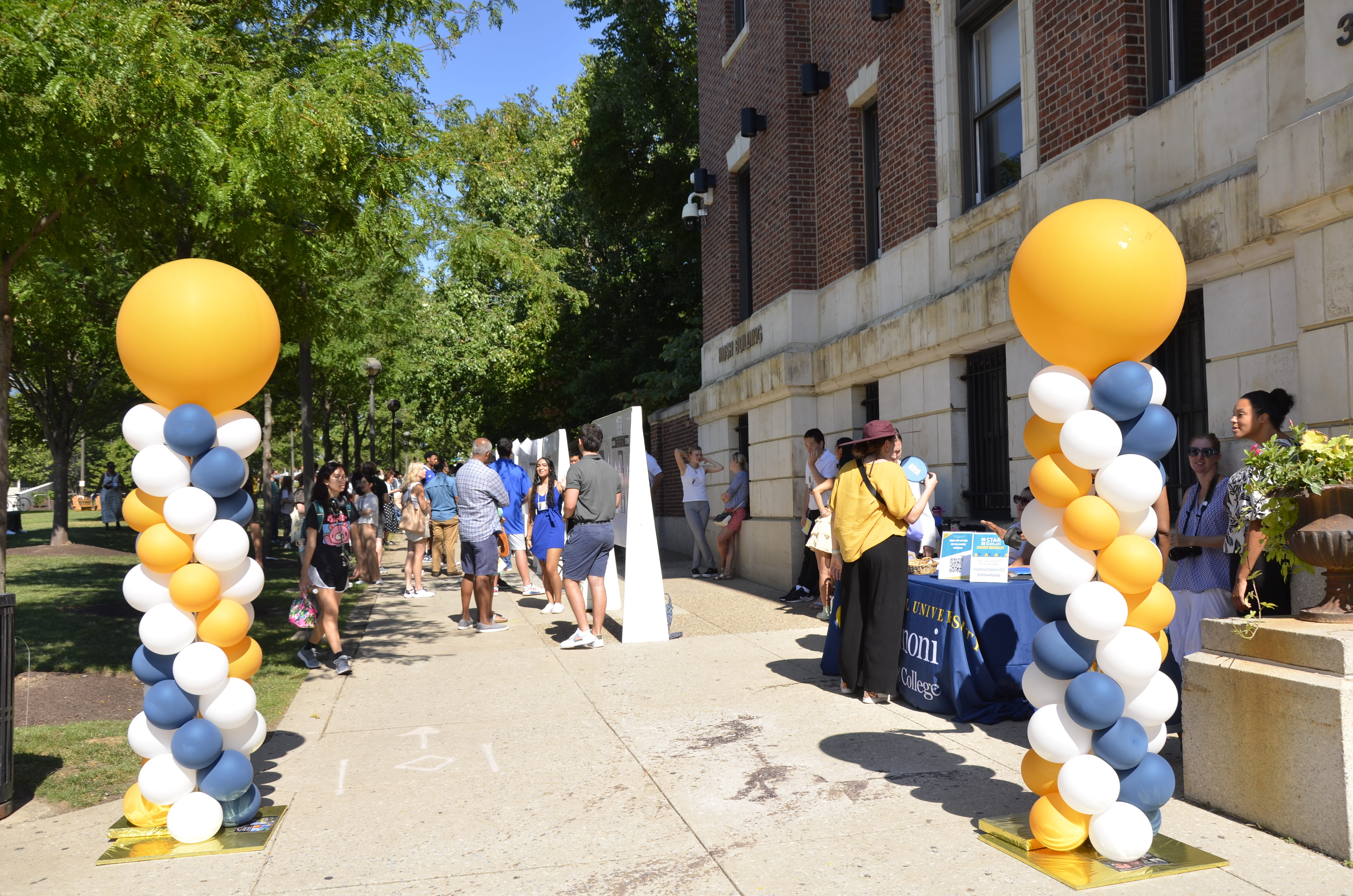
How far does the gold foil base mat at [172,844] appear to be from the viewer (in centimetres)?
440

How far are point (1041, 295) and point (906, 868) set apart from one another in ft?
7.94

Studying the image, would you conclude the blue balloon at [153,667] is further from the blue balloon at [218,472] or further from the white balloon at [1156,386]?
the white balloon at [1156,386]

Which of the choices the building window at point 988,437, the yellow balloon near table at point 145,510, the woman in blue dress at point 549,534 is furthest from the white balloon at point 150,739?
the building window at point 988,437

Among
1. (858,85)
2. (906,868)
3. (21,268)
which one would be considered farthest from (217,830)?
(858,85)

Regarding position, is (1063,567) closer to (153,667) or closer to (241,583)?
(241,583)

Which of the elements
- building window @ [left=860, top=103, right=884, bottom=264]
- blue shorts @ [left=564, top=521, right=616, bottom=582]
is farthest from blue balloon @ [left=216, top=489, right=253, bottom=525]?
building window @ [left=860, top=103, right=884, bottom=264]

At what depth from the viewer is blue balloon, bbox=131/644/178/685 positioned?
4.67 metres

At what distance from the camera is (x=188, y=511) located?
455cm

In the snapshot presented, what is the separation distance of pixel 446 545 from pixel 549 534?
5253 mm

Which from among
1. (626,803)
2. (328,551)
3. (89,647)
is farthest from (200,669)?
(89,647)

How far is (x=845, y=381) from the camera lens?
12.5 metres

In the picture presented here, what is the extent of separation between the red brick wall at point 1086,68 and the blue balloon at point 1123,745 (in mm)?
5341

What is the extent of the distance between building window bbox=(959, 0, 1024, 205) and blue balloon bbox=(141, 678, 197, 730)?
8104 millimetres

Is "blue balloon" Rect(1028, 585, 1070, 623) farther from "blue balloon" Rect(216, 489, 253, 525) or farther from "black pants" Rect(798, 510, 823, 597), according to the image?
"black pants" Rect(798, 510, 823, 597)
